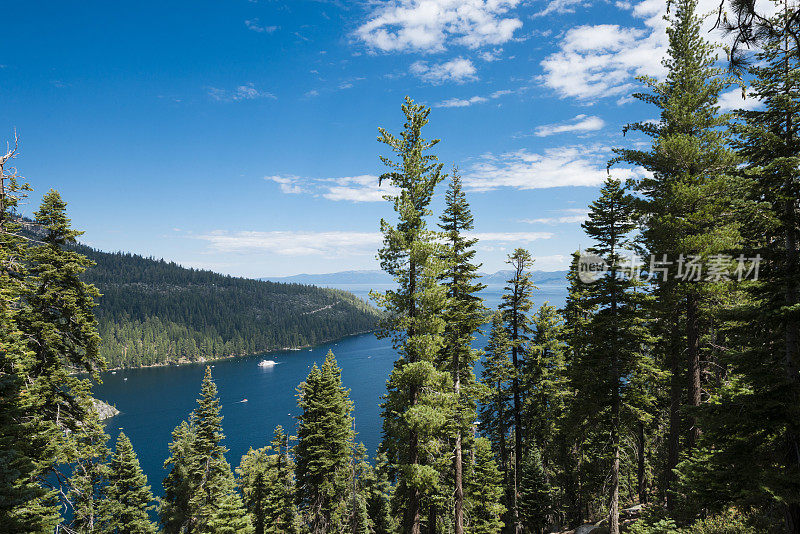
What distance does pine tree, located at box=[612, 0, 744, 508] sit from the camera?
40.6 feet

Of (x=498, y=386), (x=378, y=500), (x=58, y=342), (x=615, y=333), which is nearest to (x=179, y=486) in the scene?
(x=378, y=500)

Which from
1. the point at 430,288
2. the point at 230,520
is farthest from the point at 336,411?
the point at 430,288

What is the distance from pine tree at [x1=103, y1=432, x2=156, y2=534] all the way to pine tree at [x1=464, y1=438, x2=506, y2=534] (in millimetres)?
27157

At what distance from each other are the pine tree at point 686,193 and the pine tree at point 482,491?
1072 cm

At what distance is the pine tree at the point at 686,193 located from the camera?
1238cm

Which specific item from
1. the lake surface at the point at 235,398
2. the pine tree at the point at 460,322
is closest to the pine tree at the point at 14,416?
the pine tree at the point at 460,322

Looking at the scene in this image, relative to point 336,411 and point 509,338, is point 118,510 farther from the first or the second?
point 509,338

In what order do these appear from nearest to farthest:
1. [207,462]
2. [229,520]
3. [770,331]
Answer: [770,331] < [229,520] < [207,462]

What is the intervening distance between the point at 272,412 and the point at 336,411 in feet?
253

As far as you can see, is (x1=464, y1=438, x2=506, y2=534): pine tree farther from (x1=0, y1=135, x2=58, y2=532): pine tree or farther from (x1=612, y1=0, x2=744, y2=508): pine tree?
(x1=0, y1=135, x2=58, y2=532): pine tree

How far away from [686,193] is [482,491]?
2124 cm

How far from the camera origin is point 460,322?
1792 centimetres

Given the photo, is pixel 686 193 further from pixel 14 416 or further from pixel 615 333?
pixel 14 416

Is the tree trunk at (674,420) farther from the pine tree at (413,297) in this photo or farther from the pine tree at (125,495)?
the pine tree at (125,495)
